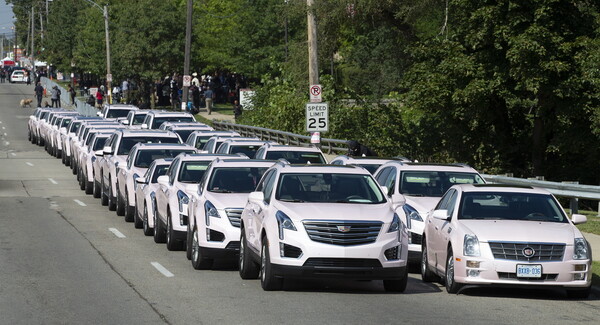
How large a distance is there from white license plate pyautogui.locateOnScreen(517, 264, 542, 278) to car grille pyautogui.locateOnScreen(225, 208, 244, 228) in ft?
15.3

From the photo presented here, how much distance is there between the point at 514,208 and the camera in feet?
52.5

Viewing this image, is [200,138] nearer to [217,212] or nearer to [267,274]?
[217,212]

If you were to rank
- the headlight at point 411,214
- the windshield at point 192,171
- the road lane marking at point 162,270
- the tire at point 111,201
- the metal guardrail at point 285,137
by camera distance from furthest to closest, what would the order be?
the metal guardrail at point 285,137 < the tire at point 111,201 < the windshield at point 192,171 < the headlight at point 411,214 < the road lane marking at point 162,270

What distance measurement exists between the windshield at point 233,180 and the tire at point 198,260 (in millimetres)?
941

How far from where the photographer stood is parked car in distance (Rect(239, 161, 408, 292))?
14.5 metres

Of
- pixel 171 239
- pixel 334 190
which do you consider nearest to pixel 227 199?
pixel 334 190

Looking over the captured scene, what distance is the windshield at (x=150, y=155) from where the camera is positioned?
84.9ft

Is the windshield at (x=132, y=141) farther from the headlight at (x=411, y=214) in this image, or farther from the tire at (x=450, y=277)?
the tire at (x=450, y=277)

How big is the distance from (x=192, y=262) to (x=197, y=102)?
5530 centimetres

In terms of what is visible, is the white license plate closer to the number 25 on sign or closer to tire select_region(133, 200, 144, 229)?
tire select_region(133, 200, 144, 229)

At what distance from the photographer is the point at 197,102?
73.0 metres

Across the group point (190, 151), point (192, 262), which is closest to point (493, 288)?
point (192, 262)

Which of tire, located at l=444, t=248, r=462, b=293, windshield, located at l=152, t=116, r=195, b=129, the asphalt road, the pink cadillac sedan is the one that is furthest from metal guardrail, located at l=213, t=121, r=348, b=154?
tire, located at l=444, t=248, r=462, b=293

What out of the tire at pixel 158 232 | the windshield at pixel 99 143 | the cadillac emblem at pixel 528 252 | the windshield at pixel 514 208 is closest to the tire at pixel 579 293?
the cadillac emblem at pixel 528 252
